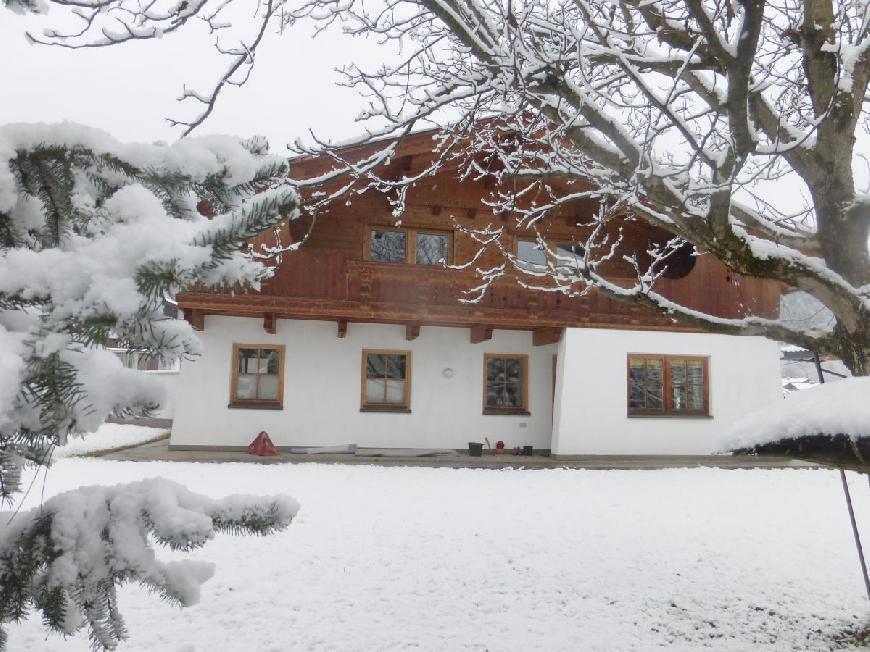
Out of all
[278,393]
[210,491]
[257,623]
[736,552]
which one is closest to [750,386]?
[736,552]

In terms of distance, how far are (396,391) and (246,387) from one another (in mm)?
3471

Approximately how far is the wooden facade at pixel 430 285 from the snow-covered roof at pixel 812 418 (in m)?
7.99

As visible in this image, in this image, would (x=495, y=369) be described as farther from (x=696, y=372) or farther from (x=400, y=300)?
(x=696, y=372)

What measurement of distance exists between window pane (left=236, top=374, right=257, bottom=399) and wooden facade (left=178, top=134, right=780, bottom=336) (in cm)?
132

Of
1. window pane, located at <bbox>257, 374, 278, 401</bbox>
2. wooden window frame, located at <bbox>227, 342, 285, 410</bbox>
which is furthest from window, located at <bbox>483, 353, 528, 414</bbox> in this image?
window pane, located at <bbox>257, 374, 278, 401</bbox>

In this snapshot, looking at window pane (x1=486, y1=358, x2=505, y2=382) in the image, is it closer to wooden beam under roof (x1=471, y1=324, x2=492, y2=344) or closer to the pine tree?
wooden beam under roof (x1=471, y1=324, x2=492, y2=344)

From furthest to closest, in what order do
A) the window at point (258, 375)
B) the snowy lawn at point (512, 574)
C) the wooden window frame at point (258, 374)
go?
the window at point (258, 375)
the wooden window frame at point (258, 374)
the snowy lawn at point (512, 574)

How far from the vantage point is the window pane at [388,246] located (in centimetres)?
1486

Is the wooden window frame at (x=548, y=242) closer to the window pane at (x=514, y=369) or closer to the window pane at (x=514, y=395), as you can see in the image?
the window pane at (x=514, y=369)

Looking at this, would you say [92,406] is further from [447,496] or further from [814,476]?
[814,476]

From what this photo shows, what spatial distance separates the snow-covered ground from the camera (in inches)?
538

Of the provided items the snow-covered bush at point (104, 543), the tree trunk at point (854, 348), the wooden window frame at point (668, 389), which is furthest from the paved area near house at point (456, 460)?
the snow-covered bush at point (104, 543)

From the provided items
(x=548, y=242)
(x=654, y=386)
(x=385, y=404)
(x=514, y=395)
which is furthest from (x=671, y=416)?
(x=385, y=404)

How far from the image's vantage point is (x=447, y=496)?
9203 millimetres
